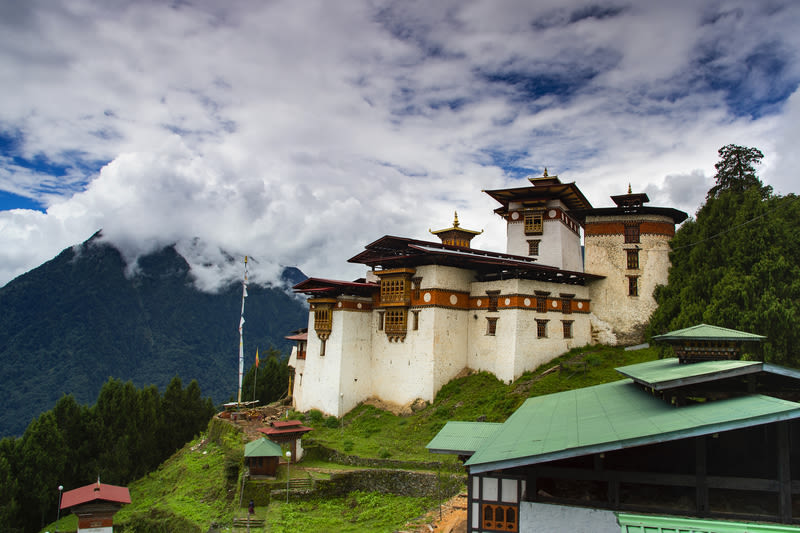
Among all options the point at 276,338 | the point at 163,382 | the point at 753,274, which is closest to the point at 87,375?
the point at 163,382

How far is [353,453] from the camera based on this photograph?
87.0 feet

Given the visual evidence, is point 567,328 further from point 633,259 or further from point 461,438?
point 461,438

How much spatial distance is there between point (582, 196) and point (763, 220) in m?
15.0

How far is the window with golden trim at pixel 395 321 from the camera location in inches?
1286

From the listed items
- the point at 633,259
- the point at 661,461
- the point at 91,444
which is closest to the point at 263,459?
the point at 661,461

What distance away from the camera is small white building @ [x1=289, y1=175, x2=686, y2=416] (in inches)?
1238

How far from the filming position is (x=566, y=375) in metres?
28.3

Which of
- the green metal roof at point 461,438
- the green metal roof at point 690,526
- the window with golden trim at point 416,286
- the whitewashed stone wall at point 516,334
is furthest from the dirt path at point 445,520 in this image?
the window with golden trim at point 416,286

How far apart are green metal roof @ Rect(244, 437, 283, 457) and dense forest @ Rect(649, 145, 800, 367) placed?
19821mm

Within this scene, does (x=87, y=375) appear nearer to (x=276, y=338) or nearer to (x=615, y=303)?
(x=276, y=338)

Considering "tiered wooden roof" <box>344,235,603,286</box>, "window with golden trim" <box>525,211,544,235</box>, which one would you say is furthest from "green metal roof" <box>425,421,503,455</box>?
"window with golden trim" <box>525,211,544,235</box>

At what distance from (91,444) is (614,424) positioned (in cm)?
3703

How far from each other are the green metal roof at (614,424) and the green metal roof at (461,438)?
3.85ft

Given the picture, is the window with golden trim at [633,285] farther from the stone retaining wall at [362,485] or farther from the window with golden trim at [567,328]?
the stone retaining wall at [362,485]
